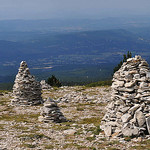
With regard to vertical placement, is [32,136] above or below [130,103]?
below

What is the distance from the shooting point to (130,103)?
22797 mm

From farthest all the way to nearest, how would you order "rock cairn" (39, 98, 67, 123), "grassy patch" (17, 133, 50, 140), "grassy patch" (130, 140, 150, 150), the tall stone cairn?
1. the tall stone cairn
2. "rock cairn" (39, 98, 67, 123)
3. "grassy patch" (17, 133, 50, 140)
4. "grassy patch" (130, 140, 150, 150)

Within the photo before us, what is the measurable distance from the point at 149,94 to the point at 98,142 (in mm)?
5807

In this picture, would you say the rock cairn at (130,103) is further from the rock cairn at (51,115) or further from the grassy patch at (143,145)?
the rock cairn at (51,115)

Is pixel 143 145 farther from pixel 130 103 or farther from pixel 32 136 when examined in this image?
pixel 32 136

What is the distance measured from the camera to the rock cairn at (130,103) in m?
21.2

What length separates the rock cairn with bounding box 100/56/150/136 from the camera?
69.5 ft

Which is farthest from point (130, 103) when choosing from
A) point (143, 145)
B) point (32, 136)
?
point (32, 136)

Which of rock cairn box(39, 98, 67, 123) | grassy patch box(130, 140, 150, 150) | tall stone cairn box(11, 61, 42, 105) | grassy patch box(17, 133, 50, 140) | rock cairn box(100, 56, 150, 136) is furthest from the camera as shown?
tall stone cairn box(11, 61, 42, 105)

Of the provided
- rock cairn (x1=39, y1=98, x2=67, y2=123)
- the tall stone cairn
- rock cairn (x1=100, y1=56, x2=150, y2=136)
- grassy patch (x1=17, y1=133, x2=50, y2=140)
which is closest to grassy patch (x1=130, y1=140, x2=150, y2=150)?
rock cairn (x1=100, y1=56, x2=150, y2=136)

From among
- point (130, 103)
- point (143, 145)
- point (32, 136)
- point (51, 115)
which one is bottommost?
point (51, 115)

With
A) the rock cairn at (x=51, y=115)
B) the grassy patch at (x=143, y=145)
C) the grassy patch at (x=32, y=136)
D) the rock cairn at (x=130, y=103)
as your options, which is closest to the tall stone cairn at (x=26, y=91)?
the rock cairn at (x=51, y=115)

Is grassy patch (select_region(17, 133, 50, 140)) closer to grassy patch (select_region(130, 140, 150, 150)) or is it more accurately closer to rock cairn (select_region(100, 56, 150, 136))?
rock cairn (select_region(100, 56, 150, 136))

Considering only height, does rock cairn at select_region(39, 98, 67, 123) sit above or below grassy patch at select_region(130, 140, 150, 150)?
below
